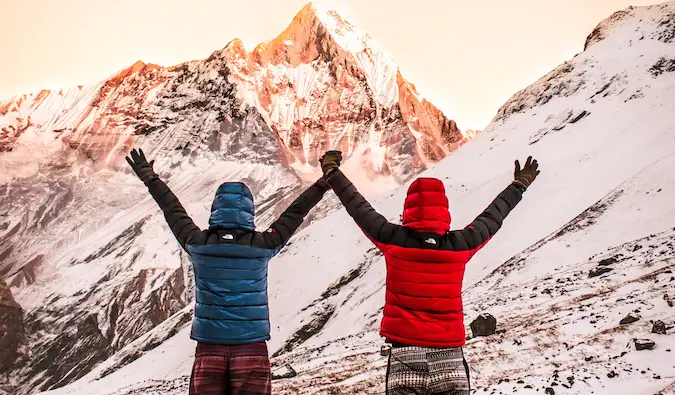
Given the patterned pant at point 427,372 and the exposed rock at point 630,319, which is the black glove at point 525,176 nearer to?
the patterned pant at point 427,372

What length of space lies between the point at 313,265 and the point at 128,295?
145407mm

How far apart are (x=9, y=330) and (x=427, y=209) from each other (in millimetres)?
172279

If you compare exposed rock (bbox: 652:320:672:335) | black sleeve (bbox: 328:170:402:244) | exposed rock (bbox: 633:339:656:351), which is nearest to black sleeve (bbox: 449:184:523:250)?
black sleeve (bbox: 328:170:402:244)

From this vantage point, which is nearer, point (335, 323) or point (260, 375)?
point (260, 375)

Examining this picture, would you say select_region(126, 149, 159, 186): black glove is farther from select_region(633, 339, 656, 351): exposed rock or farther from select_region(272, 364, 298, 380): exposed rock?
select_region(272, 364, 298, 380): exposed rock

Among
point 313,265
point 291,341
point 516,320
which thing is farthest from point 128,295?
point 516,320

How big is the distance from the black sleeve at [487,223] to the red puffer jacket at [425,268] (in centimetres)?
1

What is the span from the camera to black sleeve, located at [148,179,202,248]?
15.3 feet

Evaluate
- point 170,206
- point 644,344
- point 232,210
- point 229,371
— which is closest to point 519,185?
point 232,210

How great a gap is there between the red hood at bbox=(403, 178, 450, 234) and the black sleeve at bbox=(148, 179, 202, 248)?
6.12 ft

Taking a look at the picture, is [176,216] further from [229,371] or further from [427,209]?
[427,209]

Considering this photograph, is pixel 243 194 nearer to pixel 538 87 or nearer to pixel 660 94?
pixel 660 94

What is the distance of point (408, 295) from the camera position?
4273 mm

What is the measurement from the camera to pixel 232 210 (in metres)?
4.57
